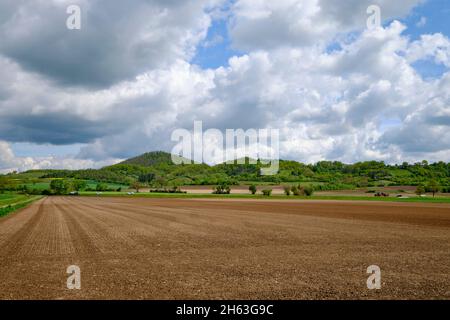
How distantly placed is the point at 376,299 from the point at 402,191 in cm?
15236

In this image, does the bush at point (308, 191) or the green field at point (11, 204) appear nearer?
the green field at point (11, 204)

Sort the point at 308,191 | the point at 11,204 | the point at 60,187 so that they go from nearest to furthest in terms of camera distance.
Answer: the point at 11,204, the point at 308,191, the point at 60,187

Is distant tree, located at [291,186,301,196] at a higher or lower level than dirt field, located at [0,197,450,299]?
lower

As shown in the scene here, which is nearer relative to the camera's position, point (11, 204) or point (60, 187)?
point (11, 204)

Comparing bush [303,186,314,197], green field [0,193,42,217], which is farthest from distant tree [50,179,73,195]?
bush [303,186,314,197]

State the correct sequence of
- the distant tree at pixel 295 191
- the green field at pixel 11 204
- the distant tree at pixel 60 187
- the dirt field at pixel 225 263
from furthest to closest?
the distant tree at pixel 60 187, the distant tree at pixel 295 191, the green field at pixel 11 204, the dirt field at pixel 225 263

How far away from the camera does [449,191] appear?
147750 mm

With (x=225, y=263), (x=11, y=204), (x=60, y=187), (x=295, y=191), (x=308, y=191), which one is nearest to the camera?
(x=225, y=263)

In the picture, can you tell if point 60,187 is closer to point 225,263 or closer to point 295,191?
point 295,191

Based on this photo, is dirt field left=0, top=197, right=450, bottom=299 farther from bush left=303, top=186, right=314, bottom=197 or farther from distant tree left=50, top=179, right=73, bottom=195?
distant tree left=50, top=179, right=73, bottom=195

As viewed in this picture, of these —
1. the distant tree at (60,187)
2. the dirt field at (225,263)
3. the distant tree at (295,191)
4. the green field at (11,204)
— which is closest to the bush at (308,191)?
the distant tree at (295,191)

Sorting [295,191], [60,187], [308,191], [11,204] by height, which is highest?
[60,187]

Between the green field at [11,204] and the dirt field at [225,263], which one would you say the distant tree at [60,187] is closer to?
the green field at [11,204]

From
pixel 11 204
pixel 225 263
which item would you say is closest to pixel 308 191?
pixel 11 204
